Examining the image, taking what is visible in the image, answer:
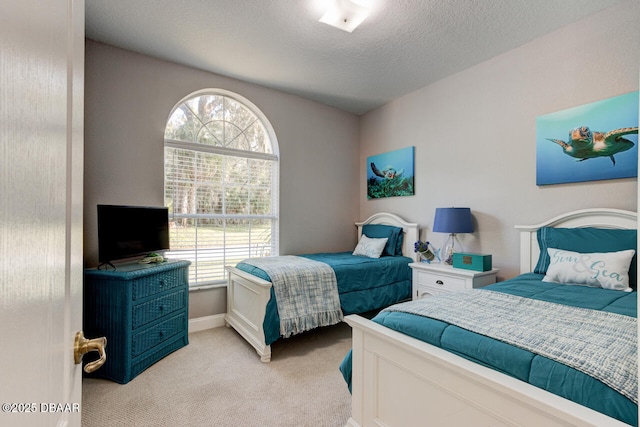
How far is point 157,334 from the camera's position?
251cm

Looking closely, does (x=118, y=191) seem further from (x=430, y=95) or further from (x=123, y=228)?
(x=430, y=95)

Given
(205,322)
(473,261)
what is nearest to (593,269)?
(473,261)

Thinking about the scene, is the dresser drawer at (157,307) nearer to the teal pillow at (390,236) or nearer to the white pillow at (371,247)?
the white pillow at (371,247)

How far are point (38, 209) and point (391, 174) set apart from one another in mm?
3898

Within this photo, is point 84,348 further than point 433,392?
No

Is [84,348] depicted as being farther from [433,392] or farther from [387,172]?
[387,172]

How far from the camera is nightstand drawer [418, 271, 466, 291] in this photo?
280cm

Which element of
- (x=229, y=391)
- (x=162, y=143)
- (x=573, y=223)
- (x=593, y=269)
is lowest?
(x=229, y=391)

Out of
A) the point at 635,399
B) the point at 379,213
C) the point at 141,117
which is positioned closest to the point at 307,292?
the point at 379,213

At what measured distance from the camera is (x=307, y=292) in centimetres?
272

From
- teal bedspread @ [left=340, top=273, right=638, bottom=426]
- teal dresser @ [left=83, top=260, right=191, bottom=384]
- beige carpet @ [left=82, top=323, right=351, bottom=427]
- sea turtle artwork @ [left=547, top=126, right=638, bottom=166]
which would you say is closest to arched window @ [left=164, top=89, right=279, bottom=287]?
teal dresser @ [left=83, top=260, right=191, bottom=384]

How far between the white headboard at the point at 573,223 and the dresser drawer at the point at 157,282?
306cm

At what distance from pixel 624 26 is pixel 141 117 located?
404 cm

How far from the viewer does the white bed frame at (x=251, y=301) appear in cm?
254
